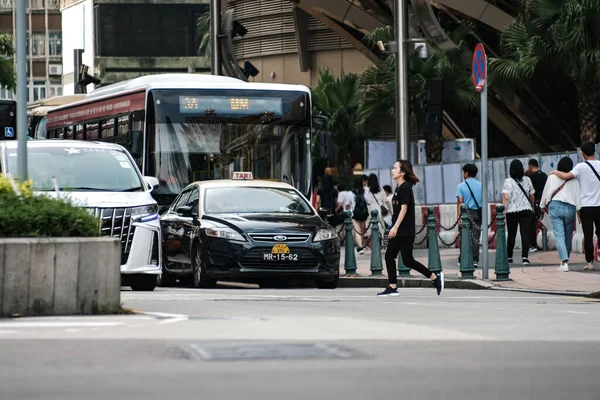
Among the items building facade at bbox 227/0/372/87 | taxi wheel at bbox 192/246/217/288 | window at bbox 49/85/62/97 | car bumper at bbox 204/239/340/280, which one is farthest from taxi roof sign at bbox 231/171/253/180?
window at bbox 49/85/62/97

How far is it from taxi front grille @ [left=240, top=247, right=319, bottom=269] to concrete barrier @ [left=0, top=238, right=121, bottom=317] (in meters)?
7.37

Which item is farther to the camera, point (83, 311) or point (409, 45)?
point (409, 45)

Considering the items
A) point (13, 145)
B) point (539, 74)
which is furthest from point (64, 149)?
point (539, 74)

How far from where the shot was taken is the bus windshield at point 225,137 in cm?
2369

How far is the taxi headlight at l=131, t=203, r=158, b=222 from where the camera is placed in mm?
17297

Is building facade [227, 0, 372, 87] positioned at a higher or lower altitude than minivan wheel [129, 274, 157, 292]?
higher

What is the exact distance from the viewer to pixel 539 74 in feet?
125

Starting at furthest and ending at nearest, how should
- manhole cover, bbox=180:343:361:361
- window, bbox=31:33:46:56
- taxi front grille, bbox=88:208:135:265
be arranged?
window, bbox=31:33:46:56
taxi front grille, bbox=88:208:135:265
manhole cover, bbox=180:343:361:361

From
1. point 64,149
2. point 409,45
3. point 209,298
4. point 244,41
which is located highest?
point 244,41

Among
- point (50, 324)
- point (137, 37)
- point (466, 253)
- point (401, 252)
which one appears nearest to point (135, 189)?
point (401, 252)

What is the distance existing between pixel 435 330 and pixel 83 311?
9.41 ft

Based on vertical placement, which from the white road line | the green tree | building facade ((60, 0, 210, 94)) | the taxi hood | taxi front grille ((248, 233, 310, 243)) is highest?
building facade ((60, 0, 210, 94))

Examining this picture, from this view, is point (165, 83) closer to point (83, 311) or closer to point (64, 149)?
point (64, 149)

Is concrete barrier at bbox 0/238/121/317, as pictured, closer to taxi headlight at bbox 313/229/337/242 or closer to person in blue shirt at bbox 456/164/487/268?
taxi headlight at bbox 313/229/337/242
